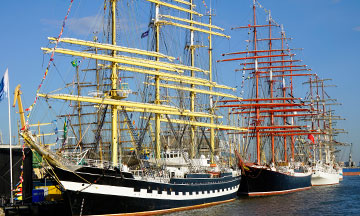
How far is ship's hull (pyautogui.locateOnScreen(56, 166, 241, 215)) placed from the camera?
115 feet

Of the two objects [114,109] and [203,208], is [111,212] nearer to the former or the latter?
[114,109]

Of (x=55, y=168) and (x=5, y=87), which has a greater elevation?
(x=5, y=87)

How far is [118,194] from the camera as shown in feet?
118

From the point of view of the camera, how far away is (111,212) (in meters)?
35.9

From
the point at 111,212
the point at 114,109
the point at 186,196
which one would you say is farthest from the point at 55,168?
the point at 186,196

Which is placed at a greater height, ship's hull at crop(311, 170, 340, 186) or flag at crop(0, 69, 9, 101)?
flag at crop(0, 69, 9, 101)

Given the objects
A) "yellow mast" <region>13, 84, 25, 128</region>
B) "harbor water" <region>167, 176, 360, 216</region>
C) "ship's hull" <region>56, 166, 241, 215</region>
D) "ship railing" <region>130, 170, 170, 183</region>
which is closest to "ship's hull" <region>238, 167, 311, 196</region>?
"harbor water" <region>167, 176, 360, 216</region>

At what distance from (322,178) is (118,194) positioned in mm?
57488

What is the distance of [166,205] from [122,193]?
5.57 meters

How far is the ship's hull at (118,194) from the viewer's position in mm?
34953

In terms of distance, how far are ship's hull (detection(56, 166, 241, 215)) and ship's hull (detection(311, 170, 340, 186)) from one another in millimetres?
45865

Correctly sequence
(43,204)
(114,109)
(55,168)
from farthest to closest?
(114,109) → (43,204) → (55,168)

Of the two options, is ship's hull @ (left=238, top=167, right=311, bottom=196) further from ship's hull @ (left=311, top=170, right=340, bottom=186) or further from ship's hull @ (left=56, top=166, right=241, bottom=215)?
ship's hull @ (left=311, top=170, right=340, bottom=186)

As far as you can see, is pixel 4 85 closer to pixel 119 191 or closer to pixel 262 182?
pixel 119 191
